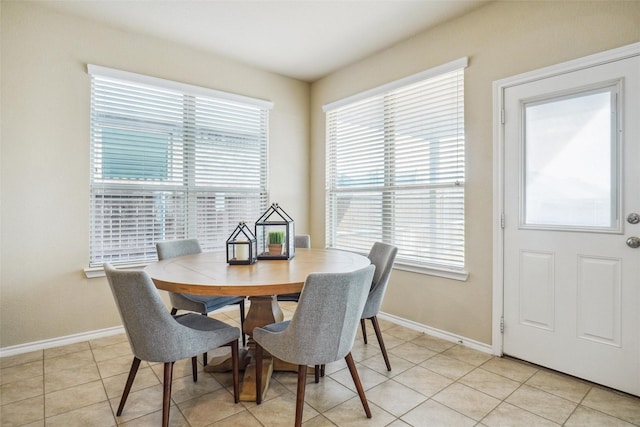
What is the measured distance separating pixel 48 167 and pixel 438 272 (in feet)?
11.2

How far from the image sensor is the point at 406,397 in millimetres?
2092

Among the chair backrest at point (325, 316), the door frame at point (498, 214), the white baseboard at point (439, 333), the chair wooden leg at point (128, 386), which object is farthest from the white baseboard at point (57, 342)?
the door frame at point (498, 214)

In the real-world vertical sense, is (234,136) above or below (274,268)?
above

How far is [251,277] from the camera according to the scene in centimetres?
189

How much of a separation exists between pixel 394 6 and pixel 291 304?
3189 millimetres

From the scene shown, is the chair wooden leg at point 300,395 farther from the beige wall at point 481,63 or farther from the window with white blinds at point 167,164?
the window with white blinds at point 167,164

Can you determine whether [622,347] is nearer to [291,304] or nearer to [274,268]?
[274,268]

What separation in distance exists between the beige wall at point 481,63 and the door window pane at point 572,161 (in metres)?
0.28

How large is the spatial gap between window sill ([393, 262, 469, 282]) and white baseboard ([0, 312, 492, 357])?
1.60 ft

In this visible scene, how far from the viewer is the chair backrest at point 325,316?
5.18 feet

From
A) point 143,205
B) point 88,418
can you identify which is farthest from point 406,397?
point 143,205

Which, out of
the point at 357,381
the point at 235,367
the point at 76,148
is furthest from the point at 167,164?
the point at 357,381

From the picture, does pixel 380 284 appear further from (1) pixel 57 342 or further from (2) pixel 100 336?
(1) pixel 57 342

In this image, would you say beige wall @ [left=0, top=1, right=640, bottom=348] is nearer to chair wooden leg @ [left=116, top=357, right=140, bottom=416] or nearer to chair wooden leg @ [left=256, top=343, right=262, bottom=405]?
chair wooden leg @ [left=116, top=357, right=140, bottom=416]
